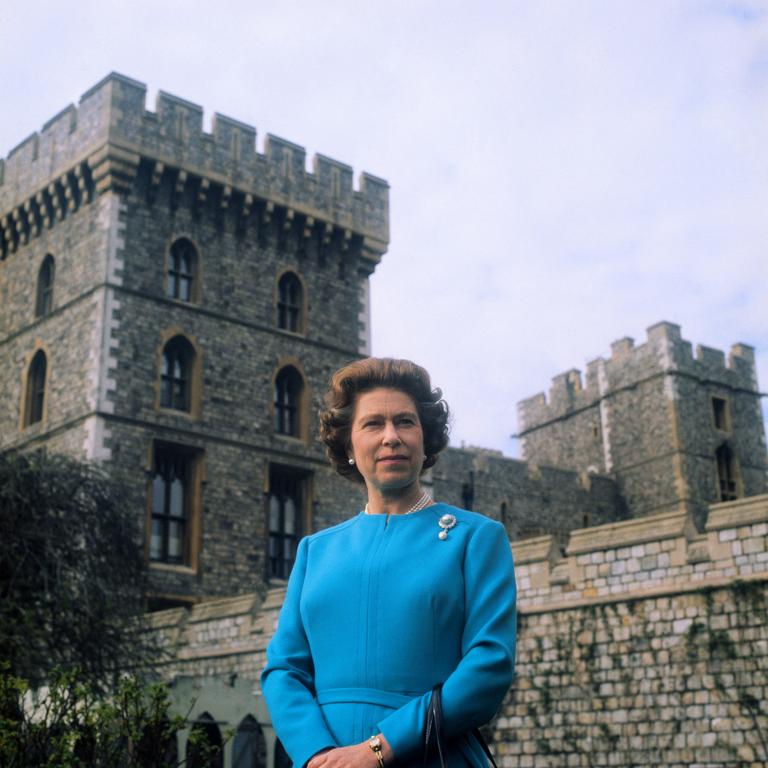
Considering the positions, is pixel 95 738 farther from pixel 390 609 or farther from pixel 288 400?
pixel 288 400

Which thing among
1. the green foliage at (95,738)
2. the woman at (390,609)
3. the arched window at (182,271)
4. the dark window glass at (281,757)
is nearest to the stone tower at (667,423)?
the arched window at (182,271)

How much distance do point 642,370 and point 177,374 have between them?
16.6 m

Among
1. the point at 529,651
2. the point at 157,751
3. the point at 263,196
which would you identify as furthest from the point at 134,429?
the point at 157,751

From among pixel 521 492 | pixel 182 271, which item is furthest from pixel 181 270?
pixel 521 492

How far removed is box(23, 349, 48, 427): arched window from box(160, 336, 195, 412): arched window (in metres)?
2.42

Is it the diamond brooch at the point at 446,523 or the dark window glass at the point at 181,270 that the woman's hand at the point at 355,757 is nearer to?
the diamond brooch at the point at 446,523

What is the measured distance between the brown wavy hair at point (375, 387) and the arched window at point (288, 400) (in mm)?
18480

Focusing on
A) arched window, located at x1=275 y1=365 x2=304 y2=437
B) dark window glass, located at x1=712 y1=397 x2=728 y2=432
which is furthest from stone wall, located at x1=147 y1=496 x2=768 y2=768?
dark window glass, located at x1=712 y1=397 x2=728 y2=432

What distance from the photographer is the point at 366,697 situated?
9.22ft

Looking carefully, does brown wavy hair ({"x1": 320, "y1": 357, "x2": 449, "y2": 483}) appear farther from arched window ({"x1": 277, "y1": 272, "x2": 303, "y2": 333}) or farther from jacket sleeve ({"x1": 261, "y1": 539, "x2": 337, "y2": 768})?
arched window ({"x1": 277, "y1": 272, "x2": 303, "y2": 333})

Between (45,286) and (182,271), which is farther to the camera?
(45,286)

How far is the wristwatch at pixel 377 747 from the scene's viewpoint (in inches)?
105

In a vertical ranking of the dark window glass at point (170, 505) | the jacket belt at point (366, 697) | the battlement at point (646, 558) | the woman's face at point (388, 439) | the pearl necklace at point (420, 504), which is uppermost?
the dark window glass at point (170, 505)

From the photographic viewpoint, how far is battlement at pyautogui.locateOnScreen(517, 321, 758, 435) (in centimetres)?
3231
